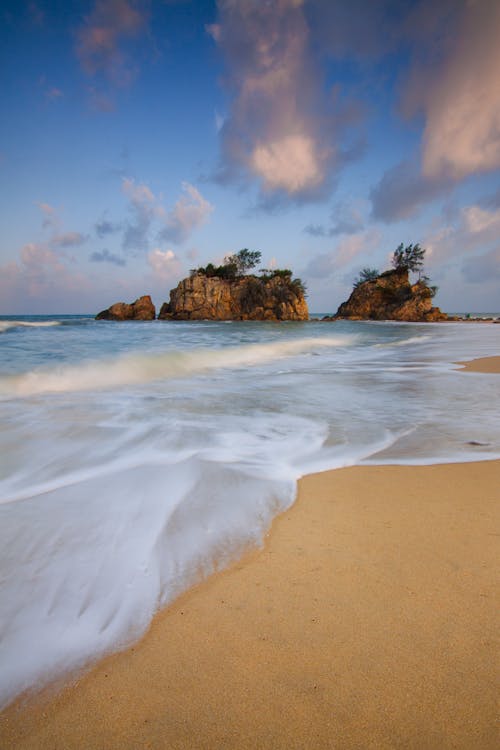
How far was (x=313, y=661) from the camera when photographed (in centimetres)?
106

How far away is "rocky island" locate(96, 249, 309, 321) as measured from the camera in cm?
5122

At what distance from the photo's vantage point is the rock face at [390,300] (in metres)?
49.3

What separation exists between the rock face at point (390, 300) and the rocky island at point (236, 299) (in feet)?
30.6

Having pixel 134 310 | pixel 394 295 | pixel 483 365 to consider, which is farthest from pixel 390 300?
pixel 483 365

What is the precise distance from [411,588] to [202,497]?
116 centimetres

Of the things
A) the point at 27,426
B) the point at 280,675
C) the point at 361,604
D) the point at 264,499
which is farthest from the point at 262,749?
the point at 27,426

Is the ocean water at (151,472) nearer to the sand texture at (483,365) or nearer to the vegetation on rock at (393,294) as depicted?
the sand texture at (483,365)

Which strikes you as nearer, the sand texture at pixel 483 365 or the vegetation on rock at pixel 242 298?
the sand texture at pixel 483 365

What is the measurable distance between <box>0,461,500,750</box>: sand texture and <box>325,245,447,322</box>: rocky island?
2085 inches

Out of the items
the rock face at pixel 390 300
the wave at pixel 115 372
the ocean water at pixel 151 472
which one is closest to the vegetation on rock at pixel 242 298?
the rock face at pixel 390 300

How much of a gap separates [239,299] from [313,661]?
53.9 m

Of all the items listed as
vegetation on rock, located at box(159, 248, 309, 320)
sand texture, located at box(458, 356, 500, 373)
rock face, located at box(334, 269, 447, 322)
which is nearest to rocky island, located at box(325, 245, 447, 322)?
rock face, located at box(334, 269, 447, 322)

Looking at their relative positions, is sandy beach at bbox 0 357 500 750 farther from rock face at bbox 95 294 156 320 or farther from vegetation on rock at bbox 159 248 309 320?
rock face at bbox 95 294 156 320

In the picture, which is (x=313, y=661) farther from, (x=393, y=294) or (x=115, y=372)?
(x=393, y=294)
